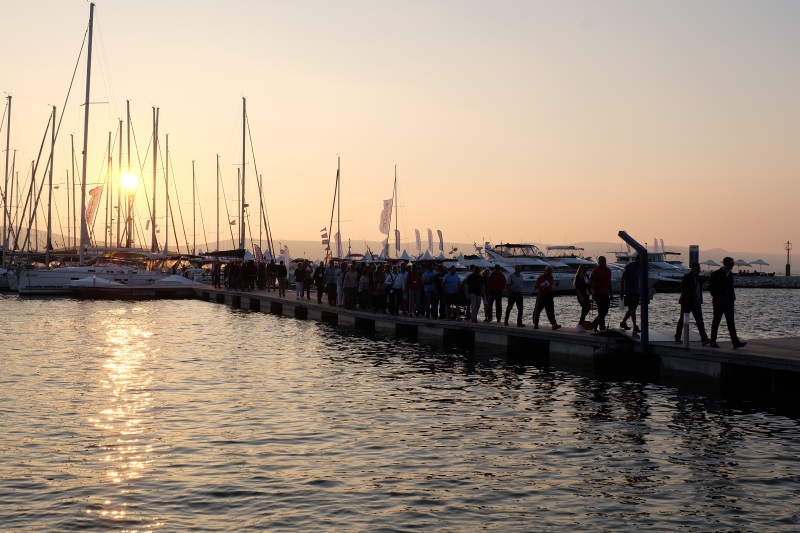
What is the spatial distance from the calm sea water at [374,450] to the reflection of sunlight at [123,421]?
0.05m

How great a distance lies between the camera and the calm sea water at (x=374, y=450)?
10.6 meters

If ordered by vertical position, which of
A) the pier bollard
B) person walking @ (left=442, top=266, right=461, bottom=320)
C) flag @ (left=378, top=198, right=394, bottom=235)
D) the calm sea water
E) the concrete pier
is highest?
flag @ (left=378, top=198, right=394, bottom=235)

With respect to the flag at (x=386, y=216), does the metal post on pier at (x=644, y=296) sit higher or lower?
lower

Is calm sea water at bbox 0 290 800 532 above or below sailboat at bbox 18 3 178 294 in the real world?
below

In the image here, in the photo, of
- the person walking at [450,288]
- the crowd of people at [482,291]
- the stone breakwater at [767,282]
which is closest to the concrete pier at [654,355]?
the crowd of people at [482,291]

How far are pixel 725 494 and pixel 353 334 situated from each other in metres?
23.0

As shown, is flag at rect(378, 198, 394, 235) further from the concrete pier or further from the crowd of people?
the concrete pier

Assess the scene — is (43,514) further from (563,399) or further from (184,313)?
(184,313)

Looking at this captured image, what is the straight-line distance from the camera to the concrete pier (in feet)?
61.3

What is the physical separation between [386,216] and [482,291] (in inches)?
2558

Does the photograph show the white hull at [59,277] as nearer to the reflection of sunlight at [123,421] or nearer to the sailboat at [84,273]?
the sailboat at [84,273]

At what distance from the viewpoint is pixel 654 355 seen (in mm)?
21375

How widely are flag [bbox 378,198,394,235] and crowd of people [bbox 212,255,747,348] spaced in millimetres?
43771

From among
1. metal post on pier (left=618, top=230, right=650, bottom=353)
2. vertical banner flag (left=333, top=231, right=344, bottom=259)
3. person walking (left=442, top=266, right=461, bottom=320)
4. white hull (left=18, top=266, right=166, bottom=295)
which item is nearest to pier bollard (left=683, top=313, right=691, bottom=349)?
metal post on pier (left=618, top=230, right=650, bottom=353)
